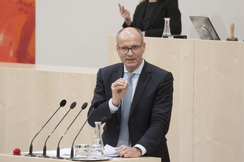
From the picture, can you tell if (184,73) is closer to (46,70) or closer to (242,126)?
(242,126)

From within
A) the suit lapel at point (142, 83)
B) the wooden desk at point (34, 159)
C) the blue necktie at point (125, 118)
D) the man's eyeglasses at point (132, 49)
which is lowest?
the wooden desk at point (34, 159)

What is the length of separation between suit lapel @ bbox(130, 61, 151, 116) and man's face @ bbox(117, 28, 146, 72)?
0.08 metres

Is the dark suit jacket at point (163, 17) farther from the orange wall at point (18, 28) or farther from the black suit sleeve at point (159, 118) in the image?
the orange wall at point (18, 28)

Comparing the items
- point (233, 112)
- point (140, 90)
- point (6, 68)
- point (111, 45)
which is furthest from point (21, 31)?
point (140, 90)

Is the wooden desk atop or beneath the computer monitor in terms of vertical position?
beneath

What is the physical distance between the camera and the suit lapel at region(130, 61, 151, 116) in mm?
3203

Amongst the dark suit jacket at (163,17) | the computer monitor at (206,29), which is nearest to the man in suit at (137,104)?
the computer monitor at (206,29)

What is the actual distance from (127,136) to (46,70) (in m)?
1.94

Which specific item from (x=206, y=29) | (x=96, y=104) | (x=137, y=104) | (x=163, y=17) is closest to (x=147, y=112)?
(x=137, y=104)

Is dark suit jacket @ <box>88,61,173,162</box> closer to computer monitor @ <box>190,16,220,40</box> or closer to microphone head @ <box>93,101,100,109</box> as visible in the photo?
microphone head @ <box>93,101,100,109</box>

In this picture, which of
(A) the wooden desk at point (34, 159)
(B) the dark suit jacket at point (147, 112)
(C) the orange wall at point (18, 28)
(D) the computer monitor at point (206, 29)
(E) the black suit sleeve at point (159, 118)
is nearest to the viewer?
(A) the wooden desk at point (34, 159)

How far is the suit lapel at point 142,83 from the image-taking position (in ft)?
10.5

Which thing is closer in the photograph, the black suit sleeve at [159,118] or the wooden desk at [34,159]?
the wooden desk at [34,159]

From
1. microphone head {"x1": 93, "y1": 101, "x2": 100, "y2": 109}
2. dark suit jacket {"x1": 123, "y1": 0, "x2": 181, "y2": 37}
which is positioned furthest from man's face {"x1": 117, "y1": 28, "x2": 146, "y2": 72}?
dark suit jacket {"x1": 123, "y1": 0, "x2": 181, "y2": 37}
